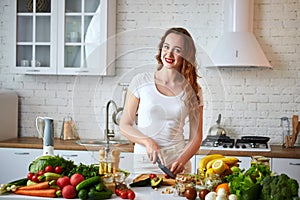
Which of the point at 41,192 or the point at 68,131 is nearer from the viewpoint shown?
the point at 41,192

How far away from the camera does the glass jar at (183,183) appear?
2777 millimetres

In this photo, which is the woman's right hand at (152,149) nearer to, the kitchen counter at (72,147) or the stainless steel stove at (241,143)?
the kitchen counter at (72,147)

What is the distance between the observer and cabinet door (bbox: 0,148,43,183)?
4.80 meters

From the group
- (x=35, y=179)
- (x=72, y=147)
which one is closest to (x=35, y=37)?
(x=72, y=147)

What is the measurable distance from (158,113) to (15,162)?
2305mm

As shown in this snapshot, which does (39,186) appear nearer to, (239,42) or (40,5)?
(239,42)

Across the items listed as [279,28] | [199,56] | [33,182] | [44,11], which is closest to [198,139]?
[199,56]

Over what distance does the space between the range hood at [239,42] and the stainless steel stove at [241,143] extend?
631mm

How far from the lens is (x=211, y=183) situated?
276 cm

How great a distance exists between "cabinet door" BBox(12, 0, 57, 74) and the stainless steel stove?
1.62m

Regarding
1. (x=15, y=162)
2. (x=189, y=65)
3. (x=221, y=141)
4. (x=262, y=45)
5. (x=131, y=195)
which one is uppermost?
(x=262, y=45)

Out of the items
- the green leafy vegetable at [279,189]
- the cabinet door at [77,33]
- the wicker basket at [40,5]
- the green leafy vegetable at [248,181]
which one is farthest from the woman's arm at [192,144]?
the wicker basket at [40,5]

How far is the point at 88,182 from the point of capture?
2.74 m

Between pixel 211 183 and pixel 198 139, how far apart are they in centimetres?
40
